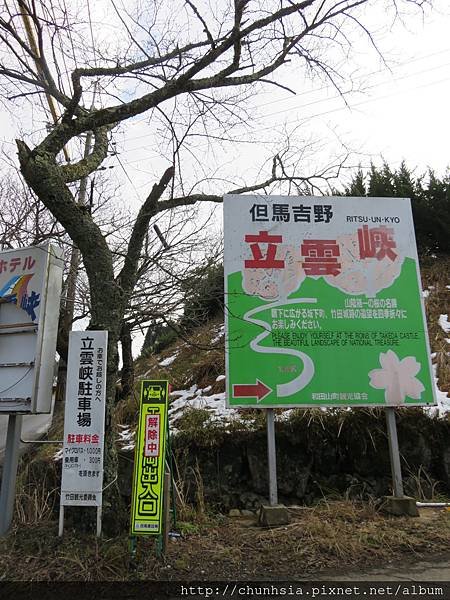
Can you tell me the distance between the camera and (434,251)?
12.0 metres

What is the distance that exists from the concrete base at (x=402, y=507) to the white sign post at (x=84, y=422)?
3.32 metres

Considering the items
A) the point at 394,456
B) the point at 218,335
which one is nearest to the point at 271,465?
the point at 394,456

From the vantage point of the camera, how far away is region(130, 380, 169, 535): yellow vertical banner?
3.88 m

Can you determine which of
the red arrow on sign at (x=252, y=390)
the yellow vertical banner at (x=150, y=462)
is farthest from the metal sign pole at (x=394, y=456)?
the yellow vertical banner at (x=150, y=462)

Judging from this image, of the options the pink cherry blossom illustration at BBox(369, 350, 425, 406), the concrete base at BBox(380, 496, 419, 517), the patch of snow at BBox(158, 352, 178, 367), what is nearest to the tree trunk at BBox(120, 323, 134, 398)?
the patch of snow at BBox(158, 352, 178, 367)

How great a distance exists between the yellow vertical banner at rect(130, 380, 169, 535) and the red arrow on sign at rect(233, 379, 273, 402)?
1.32 meters

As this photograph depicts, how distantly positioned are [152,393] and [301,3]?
181 inches

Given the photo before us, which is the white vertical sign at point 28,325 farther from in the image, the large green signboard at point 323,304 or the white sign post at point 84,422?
the large green signboard at point 323,304

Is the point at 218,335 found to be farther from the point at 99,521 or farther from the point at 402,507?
the point at 99,521

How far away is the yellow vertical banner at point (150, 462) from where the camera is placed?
3875mm

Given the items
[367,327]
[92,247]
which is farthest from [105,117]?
[367,327]

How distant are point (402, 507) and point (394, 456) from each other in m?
0.57

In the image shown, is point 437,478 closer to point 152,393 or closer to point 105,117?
point 152,393

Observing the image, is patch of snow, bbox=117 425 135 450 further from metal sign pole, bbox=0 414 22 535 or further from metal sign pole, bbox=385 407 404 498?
metal sign pole, bbox=385 407 404 498
